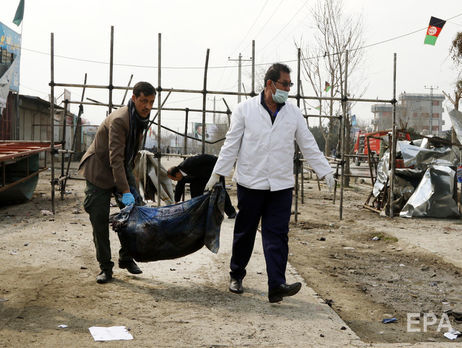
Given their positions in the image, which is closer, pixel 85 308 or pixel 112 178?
pixel 85 308

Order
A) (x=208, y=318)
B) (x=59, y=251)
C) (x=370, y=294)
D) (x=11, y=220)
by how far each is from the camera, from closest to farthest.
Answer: (x=208, y=318) < (x=370, y=294) < (x=59, y=251) < (x=11, y=220)

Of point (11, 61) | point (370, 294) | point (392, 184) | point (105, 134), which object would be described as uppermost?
point (11, 61)

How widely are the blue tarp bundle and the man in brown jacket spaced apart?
7.6 inches

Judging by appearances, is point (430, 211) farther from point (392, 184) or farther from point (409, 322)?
point (409, 322)

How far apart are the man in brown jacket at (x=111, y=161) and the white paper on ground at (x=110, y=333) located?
1137mm

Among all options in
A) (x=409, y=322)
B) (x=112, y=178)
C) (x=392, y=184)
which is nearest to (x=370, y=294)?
(x=409, y=322)

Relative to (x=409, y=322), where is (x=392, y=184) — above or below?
above

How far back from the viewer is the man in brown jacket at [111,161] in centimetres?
431

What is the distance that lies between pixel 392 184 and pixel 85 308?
24.8ft

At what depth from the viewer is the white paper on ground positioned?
320 centimetres

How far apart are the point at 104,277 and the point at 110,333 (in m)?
1.26

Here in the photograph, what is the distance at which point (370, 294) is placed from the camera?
4914mm

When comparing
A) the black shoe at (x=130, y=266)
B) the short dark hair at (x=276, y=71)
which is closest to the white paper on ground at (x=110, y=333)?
the black shoe at (x=130, y=266)

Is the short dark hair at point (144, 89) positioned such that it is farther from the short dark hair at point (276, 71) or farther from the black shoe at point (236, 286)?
the black shoe at point (236, 286)
